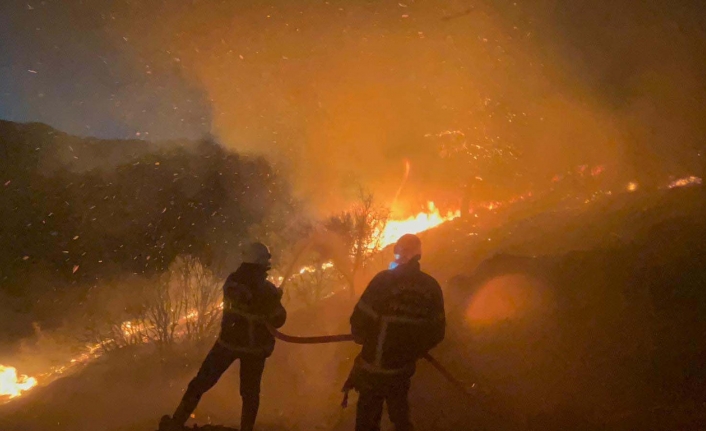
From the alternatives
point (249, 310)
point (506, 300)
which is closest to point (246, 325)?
point (249, 310)

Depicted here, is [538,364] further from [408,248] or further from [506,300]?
[408,248]

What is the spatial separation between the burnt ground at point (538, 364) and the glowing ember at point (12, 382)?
14545mm

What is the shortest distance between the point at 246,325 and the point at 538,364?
402 centimetres

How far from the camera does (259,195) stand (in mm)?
25859

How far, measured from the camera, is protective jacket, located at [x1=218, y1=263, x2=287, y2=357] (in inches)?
175

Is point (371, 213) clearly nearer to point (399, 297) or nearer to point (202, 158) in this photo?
point (202, 158)

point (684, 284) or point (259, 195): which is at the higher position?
point (259, 195)

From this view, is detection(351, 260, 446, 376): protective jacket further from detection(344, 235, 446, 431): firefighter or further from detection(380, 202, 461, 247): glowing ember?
detection(380, 202, 461, 247): glowing ember

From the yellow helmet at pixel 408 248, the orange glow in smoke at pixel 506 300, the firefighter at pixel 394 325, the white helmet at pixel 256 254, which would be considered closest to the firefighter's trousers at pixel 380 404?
the firefighter at pixel 394 325

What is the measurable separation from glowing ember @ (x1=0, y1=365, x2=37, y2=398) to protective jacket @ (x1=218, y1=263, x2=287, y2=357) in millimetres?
21841

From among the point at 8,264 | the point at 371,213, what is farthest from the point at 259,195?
the point at 8,264

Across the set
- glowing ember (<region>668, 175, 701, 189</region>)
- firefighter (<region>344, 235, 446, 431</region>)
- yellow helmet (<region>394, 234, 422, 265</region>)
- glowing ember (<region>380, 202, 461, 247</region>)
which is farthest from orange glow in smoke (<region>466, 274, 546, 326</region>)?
glowing ember (<region>380, 202, 461, 247</region>)

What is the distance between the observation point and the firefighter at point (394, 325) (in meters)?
3.83

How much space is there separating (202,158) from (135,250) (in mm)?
5905
